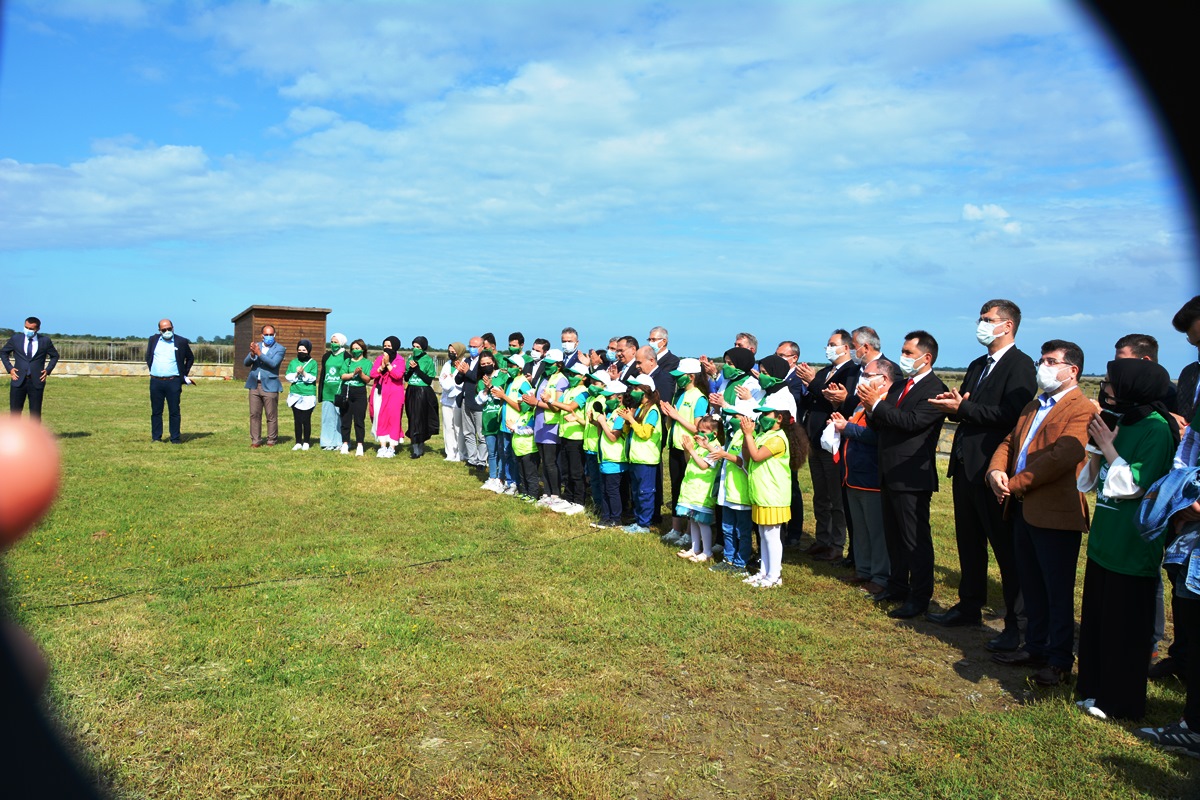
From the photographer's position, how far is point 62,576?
6.71 m

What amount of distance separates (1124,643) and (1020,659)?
925mm

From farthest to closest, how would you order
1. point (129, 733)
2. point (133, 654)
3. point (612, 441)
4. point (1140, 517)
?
point (612, 441) < point (133, 654) < point (1140, 517) < point (129, 733)

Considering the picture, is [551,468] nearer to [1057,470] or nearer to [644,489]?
[644,489]

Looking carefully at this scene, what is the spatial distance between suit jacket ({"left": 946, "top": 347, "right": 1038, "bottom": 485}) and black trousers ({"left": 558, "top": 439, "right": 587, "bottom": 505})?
514 centimetres

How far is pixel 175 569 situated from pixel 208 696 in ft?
9.48

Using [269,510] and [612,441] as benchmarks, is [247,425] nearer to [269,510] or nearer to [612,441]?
[269,510]

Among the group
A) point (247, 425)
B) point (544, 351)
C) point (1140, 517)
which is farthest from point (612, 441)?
point (247, 425)

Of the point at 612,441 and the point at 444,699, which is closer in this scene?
the point at 444,699

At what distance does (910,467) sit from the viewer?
6727 millimetres

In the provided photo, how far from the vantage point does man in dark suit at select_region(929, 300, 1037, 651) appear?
19.8 feet

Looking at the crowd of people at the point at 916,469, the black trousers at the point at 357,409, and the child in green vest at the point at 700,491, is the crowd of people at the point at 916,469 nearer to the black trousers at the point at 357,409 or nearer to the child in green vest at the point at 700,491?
the child in green vest at the point at 700,491

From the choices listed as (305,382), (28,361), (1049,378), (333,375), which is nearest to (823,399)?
(1049,378)

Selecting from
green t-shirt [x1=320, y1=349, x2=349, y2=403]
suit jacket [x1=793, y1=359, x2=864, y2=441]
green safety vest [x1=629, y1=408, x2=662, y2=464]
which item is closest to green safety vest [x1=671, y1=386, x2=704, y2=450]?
green safety vest [x1=629, y1=408, x2=662, y2=464]

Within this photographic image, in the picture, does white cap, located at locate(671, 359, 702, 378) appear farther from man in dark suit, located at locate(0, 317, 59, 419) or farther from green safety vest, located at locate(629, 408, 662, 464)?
man in dark suit, located at locate(0, 317, 59, 419)
